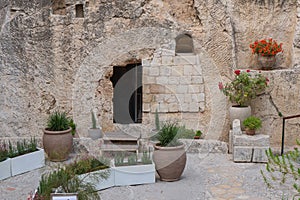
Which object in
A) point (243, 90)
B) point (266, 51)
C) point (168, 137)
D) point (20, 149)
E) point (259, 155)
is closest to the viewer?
point (168, 137)

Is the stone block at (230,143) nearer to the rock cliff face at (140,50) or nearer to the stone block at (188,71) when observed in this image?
the rock cliff face at (140,50)

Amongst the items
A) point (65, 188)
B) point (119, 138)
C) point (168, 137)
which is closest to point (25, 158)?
point (119, 138)

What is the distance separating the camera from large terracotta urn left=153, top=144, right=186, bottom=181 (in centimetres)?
694

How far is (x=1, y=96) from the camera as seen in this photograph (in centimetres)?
977

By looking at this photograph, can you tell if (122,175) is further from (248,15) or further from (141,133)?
(248,15)

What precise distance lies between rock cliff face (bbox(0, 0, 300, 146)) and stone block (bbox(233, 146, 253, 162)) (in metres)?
1.27

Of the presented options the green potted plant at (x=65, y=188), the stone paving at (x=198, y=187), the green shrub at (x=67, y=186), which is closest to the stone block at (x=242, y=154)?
the stone paving at (x=198, y=187)

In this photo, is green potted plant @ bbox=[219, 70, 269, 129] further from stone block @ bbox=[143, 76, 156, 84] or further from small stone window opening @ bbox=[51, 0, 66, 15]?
small stone window opening @ bbox=[51, 0, 66, 15]

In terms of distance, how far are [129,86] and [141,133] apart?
1174 mm

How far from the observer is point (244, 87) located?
8.54 metres

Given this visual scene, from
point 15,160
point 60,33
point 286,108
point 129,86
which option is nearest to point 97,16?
point 60,33

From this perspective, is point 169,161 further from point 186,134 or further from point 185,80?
point 185,80

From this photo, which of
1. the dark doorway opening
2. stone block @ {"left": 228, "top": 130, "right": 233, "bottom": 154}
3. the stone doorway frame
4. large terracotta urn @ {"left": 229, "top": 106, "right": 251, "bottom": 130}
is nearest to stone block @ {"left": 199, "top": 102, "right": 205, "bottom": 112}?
the stone doorway frame

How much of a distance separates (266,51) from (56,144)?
176 inches
